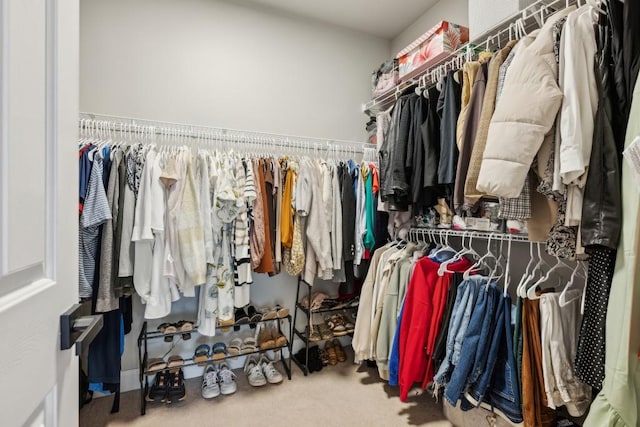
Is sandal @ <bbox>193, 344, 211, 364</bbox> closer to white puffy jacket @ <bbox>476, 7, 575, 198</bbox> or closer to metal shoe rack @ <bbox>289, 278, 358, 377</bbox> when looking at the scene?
metal shoe rack @ <bbox>289, 278, 358, 377</bbox>

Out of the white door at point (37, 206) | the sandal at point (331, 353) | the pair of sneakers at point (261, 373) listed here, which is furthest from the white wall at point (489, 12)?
the pair of sneakers at point (261, 373)

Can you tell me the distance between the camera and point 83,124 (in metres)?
1.90

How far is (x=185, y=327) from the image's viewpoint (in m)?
2.05

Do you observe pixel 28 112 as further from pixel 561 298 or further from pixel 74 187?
pixel 561 298

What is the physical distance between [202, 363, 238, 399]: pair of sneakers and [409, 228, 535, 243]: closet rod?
5.39ft

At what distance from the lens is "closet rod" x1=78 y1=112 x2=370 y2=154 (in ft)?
6.57

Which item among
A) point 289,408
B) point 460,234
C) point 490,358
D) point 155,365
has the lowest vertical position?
point 289,408

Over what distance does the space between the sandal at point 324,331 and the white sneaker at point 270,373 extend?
43cm

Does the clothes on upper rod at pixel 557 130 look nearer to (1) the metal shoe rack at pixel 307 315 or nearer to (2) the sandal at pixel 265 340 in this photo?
(1) the metal shoe rack at pixel 307 315

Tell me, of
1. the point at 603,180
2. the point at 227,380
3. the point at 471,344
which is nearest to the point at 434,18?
the point at 603,180

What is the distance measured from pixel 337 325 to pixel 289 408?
0.77m

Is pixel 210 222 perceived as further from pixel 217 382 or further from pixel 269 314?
pixel 217 382

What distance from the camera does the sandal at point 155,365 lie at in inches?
75.4

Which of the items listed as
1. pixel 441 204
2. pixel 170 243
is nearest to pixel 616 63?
pixel 441 204
